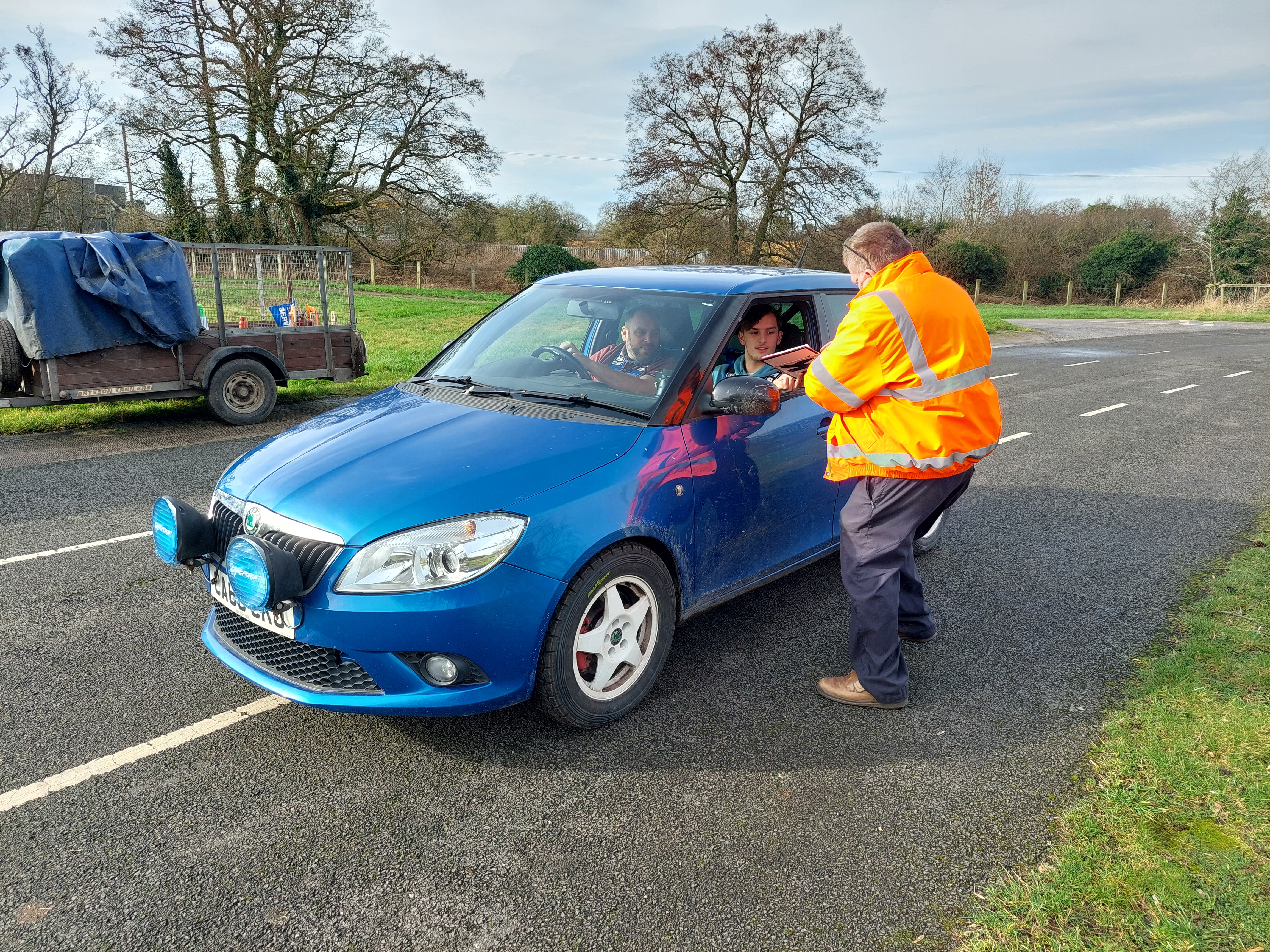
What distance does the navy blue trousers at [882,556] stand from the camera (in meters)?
3.42

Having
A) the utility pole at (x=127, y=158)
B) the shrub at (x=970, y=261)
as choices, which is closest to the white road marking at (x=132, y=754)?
the utility pole at (x=127, y=158)

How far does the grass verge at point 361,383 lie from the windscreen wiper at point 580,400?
19.1 ft

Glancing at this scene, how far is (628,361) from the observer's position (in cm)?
393

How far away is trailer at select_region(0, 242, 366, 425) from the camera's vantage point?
332 inches

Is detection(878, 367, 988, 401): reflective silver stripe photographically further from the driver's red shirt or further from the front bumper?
the front bumper

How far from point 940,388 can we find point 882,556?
0.71m

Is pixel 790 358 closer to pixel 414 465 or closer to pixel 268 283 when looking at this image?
pixel 414 465

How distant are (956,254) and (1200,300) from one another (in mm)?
12802

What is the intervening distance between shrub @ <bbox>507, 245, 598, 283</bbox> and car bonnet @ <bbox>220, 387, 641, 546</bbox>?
97.9 feet

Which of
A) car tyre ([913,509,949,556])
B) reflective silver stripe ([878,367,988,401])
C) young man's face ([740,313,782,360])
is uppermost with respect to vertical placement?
young man's face ([740,313,782,360])

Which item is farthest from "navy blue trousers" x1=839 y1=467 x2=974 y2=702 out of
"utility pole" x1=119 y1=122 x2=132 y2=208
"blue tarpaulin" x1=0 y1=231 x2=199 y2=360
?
"utility pole" x1=119 y1=122 x2=132 y2=208

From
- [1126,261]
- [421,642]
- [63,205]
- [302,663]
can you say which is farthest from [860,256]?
[1126,261]

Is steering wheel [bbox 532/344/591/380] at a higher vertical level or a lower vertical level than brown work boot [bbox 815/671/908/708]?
higher

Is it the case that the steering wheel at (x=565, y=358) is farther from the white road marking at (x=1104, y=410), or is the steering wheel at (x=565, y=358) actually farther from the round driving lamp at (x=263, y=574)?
the white road marking at (x=1104, y=410)
